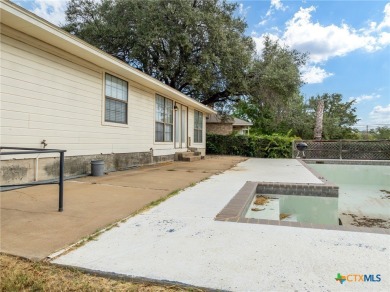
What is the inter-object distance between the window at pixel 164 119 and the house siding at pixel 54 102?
82.5 inches

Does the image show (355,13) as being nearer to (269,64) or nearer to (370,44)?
(370,44)

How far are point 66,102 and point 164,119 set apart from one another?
5.58 m

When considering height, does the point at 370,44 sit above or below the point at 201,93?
above

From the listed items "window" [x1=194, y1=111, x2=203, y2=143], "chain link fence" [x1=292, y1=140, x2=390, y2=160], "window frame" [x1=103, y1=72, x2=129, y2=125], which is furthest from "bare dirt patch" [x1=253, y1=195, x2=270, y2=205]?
"chain link fence" [x1=292, y1=140, x2=390, y2=160]

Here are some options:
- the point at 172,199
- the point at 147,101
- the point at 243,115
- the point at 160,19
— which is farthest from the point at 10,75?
the point at 243,115

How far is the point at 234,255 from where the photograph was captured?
2402 millimetres

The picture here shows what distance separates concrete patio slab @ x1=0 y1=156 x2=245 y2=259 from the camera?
2.56 m

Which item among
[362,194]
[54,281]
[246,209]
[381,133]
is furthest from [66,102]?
[381,133]

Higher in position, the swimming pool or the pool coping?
the pool coping

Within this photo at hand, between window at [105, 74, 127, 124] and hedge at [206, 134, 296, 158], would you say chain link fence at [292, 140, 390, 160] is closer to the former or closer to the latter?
hedge at [206, 134, 296, 158]

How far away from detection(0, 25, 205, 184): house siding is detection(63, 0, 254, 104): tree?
23.1 ft

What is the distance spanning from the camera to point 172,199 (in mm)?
4461

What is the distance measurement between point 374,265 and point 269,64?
47.5ft

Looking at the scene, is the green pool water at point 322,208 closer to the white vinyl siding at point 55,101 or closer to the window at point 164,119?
the white vinyl siding at point 55,101
